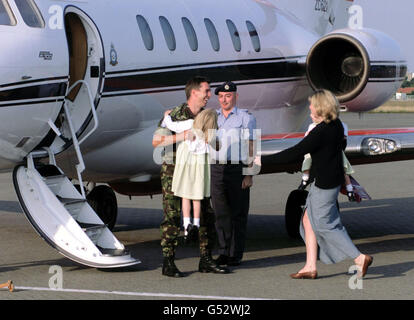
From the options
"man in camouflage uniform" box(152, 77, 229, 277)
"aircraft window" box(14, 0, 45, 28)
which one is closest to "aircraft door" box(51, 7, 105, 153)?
"aircraft window" box(14, 0, 45, 28)

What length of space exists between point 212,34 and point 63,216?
4.07 meters

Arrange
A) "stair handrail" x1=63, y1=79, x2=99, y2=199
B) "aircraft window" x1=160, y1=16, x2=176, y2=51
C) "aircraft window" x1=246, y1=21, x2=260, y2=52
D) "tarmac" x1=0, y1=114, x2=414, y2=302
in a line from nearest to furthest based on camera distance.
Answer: "tarmac" x1=0, y1=114, x2=414, y2=302 → "stair handrail" x1=63, y1=79, x2=99, y2=199 → "aircraft window" x1=160, y1=16, x2=176, y2=51 → "aircraft window" x1=246, y1=21, x2=260, y2=52

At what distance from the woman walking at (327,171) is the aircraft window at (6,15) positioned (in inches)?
115

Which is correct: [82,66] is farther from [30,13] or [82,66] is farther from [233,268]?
[233,268]

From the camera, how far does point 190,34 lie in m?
11.8

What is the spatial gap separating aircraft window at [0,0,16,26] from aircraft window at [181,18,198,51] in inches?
120

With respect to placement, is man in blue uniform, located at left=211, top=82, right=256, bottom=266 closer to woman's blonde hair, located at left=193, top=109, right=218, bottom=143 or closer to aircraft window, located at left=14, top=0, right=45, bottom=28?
woman's blonde hair, located at left=193, top=109, right=218, bottom=143

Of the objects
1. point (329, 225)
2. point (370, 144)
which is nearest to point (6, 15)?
point (329, 225)

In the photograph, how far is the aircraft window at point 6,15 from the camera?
9.11m

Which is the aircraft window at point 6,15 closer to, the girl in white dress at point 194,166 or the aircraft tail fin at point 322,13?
the girl in white dress at point 194,166

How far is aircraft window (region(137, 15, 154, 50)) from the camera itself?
1095 cm

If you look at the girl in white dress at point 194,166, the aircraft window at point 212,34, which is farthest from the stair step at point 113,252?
the aircraft window at point 212,34
